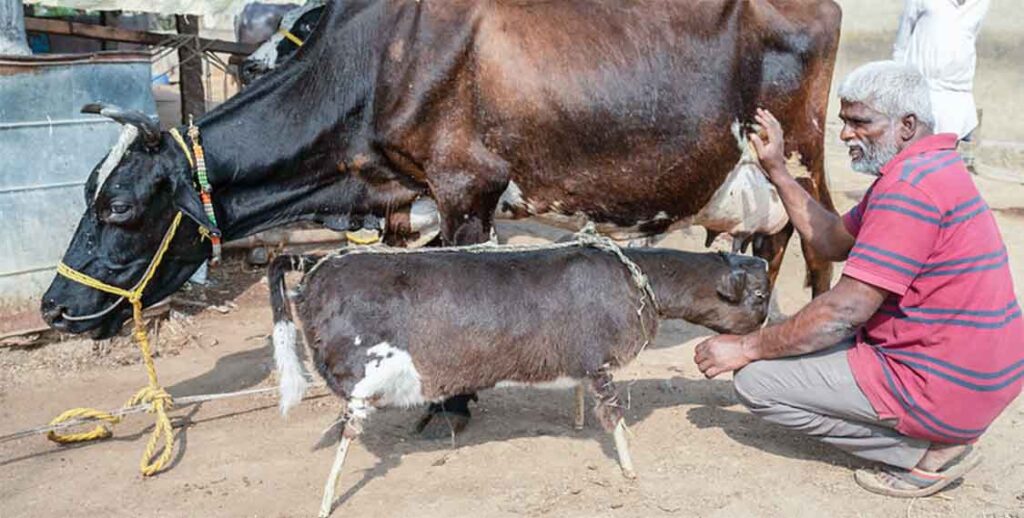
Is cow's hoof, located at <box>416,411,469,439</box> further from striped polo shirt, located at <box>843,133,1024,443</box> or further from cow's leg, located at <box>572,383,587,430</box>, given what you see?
striped polo shirt, located at <box>843,133,1024,443</box>

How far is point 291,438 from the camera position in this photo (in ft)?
15.7

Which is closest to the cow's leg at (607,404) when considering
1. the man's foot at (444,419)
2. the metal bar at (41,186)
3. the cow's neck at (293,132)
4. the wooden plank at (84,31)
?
the man's foot at (444,419)

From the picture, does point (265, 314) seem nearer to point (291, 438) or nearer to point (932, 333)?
point (291, 438)

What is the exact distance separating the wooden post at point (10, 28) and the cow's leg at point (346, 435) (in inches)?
150

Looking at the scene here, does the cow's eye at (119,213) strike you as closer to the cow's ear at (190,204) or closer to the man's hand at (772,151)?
the cow's ear at (190,204)

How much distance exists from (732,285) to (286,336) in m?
1.92

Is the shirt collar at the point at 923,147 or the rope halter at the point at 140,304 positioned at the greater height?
the shirt collar at the point at 923,147

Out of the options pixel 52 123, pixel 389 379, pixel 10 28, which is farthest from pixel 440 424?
pixel 10 28

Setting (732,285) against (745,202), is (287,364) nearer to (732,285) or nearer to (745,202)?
(732,285)

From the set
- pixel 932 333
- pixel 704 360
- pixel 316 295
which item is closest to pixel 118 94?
pixel 316 295

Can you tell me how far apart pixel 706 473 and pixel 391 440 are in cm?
150

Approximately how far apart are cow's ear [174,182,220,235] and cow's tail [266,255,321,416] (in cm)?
80

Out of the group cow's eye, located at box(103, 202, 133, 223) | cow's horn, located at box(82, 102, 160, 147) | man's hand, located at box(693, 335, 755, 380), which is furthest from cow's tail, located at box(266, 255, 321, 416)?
man's hand, located at box(693, 335, 755, 380)

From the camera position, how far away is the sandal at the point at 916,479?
161 inches
